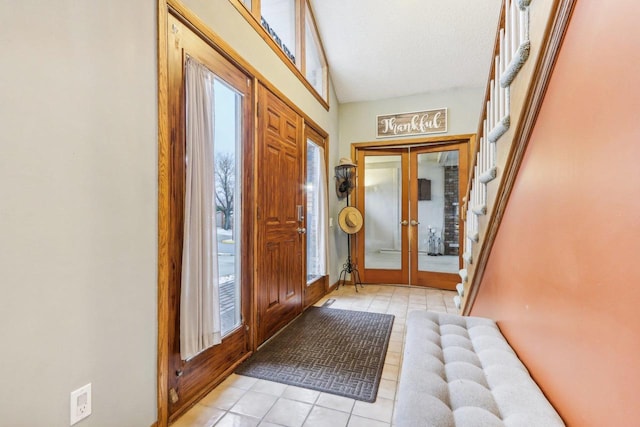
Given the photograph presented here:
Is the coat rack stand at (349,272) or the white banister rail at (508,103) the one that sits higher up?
the white banister rail at (508,103)

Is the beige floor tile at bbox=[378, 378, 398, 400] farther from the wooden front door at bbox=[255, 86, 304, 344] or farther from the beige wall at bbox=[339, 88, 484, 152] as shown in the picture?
the beige wall at bbox=[339, 88, 484, 152]

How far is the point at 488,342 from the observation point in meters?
1.40

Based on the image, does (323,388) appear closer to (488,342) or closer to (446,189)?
(488,342)

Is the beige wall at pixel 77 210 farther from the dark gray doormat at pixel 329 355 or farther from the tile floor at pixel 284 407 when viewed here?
the dark gray doormat at pixel 329 355

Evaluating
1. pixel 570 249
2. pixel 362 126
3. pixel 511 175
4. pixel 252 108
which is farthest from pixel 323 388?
pixel 362 126

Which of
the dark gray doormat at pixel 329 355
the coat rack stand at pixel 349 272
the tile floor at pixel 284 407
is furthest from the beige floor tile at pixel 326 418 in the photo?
the coat rack stand at pixel 349 272

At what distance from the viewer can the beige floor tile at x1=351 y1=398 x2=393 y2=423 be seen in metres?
1.57

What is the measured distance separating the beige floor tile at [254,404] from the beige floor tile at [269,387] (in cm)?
3

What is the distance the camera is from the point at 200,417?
156 cm

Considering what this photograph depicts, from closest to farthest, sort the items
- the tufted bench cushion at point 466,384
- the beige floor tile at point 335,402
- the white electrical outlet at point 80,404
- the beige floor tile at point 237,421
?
1. the tufted bench cushion at point 466,384
2. the white electrical outlet at point 80,404
3. the beige floor tile at point 237,421
4. the beige floor tile at point 335,402

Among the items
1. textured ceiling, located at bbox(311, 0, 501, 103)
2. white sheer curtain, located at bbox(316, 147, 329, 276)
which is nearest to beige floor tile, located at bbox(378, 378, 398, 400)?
white sheer curtain, located at bbox(316, 147, 329, 276)

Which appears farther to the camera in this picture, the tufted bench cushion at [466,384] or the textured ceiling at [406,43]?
the textured ceiling at [406,43]

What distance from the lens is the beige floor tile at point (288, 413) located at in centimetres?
154

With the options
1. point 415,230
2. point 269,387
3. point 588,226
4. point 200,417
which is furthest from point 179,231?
point 415,230
